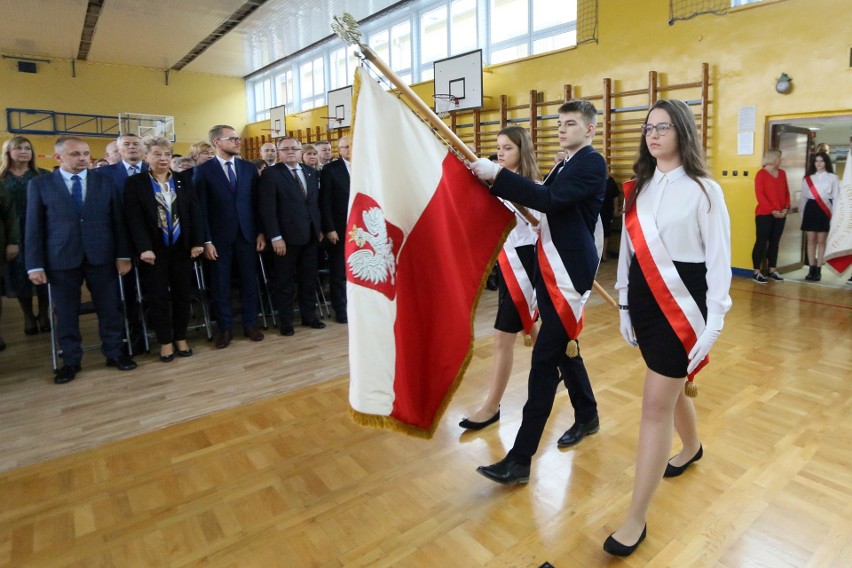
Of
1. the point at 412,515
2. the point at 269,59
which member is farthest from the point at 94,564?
the point at 269,59

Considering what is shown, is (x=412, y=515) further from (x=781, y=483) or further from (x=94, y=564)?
(x=781, y=483)

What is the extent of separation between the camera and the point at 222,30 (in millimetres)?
12742

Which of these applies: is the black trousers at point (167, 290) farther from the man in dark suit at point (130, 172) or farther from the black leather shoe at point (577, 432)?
the black leather shoe at point (577, 432)

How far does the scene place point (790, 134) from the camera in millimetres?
6422

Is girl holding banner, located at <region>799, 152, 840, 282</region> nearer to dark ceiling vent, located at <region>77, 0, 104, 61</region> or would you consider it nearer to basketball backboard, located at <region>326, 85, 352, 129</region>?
basketball backboard, located at <region>326, 85, 352, 129</region>

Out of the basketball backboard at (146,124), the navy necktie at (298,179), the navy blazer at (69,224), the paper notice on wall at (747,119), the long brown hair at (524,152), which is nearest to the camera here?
the long brown hair at (524,152)

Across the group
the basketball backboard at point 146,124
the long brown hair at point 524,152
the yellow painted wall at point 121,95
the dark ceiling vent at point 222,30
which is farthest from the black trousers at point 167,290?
the yellow painted wall at point 121,95

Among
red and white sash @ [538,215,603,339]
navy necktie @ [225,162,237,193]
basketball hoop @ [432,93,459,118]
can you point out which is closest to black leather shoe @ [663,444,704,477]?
red and white sash @ [538,215,603,339]

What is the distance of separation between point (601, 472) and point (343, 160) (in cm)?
352

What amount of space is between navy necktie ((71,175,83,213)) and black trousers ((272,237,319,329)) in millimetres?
1482

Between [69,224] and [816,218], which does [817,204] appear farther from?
[69,224]

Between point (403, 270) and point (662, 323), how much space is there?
85 cm

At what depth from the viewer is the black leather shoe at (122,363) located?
12.7ft

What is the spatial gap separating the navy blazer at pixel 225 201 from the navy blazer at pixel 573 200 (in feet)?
9.51
